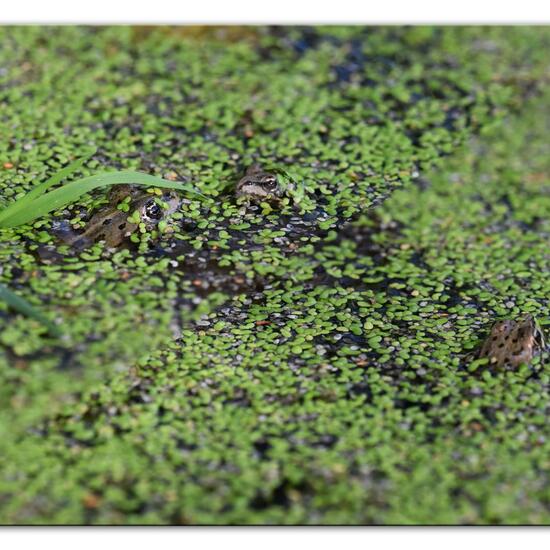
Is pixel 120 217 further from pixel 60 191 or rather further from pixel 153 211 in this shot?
pixel 60 191

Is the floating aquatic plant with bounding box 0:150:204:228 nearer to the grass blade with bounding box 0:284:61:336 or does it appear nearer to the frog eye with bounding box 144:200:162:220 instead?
the frog eye with bounding box 144:200:162:220

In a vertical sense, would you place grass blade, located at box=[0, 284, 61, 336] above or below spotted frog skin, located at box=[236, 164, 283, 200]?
below

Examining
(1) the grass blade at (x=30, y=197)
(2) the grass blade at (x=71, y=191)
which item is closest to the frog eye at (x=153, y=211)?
(2) the grass blade at (x=71, y=191)

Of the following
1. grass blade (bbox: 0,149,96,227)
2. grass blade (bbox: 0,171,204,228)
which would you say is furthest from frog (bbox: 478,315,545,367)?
grass blade (bbox: 0,149,96,227)

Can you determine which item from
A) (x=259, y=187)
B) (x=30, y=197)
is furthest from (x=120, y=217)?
(x=259, y=187)

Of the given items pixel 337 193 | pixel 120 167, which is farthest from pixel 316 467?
pixel 120 167

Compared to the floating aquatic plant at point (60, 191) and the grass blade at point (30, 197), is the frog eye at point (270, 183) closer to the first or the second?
the floating aquatic plant at point (60, 191)

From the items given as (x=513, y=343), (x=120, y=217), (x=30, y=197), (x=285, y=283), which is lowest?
(x=513, y=343)
